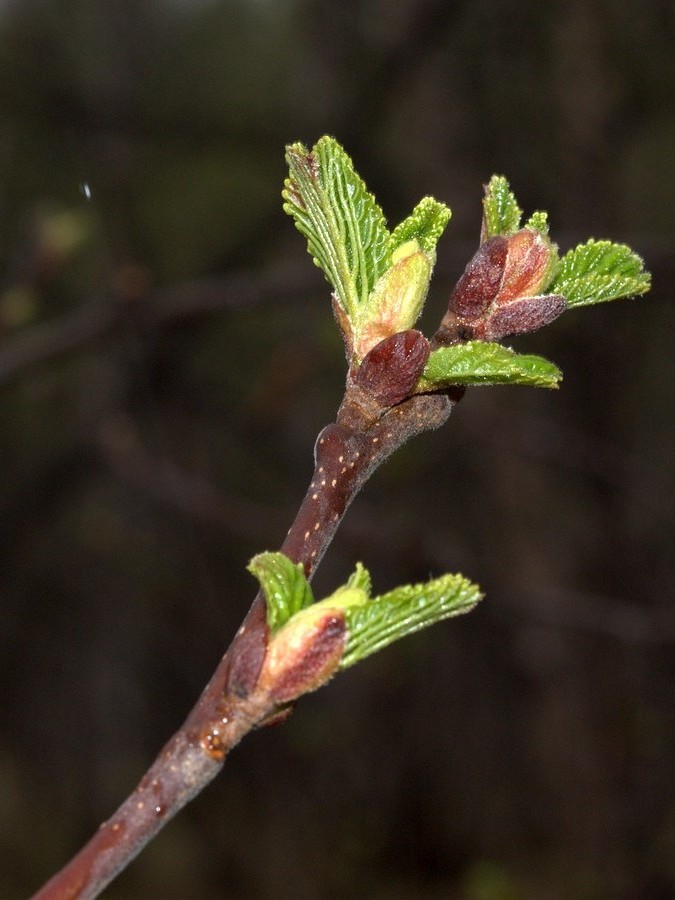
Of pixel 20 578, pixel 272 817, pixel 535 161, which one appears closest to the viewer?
pixel 535 161

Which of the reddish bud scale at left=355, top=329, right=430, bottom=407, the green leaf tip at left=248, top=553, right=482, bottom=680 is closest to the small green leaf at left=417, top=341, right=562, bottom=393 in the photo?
the reddish bud scale at left=355, top=329, right=430, bottom=407

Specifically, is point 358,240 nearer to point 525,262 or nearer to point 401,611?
point 525,262

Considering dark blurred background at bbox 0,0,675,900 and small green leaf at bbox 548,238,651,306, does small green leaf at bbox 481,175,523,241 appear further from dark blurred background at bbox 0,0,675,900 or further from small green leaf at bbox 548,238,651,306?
dark blurred background at bbox 0,0,675,900

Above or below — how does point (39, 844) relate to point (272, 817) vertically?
above

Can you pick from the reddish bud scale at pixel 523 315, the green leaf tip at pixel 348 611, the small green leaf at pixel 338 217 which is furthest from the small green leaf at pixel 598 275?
the green leaf tip at pixel 348 611

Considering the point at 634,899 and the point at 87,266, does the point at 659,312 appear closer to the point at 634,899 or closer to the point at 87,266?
the point at 634,899

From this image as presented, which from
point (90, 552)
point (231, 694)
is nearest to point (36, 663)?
point (90, 552)

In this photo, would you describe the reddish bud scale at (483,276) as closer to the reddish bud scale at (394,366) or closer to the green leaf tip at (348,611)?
the reddish bud scale at (394,366)

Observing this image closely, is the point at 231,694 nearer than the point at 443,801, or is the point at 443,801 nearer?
the point at 231,694
